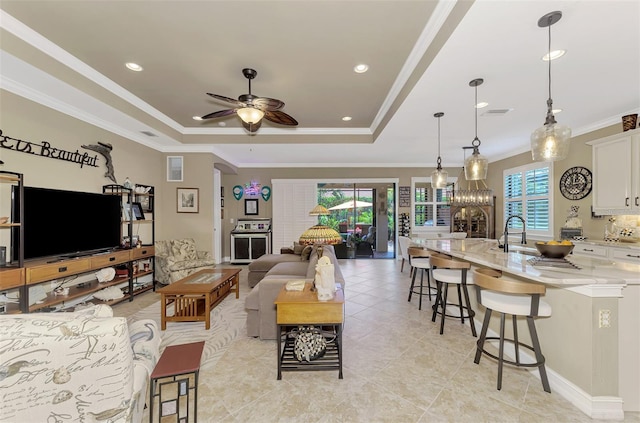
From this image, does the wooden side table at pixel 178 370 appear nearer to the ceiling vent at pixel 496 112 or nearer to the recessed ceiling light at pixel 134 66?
the recessed ceiling light at pixel 134 66

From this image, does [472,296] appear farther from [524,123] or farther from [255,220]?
[255,220]

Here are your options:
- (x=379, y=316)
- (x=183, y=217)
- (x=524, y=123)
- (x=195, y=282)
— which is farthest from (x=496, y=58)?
(x=183, y=217)

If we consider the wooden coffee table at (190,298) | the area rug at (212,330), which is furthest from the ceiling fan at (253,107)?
the area rug at (212,330)

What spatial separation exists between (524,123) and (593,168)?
4.36 ft

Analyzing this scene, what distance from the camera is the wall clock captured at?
4.38 meters

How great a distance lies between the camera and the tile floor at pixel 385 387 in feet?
5.82

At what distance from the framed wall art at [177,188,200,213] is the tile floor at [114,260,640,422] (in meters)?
3.54

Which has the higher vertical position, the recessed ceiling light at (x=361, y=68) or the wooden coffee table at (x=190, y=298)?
the recessed ceiling light at (x=361, y=68)

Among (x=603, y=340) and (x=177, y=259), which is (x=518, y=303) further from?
(x=177, y=259)

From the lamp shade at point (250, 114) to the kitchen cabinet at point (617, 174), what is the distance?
4.96 meters

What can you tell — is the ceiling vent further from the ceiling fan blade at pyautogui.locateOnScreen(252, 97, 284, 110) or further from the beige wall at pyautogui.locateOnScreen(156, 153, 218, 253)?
the beige wall at pyautogui.locateOnScreen(156, 153, 218, 253)

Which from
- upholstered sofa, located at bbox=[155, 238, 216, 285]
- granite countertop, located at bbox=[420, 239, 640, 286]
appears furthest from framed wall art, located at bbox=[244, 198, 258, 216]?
granite countertop, located at bbox=[420, 239, 640, 286]

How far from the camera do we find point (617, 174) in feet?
12.3

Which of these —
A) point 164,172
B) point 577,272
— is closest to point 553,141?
point 577,272
